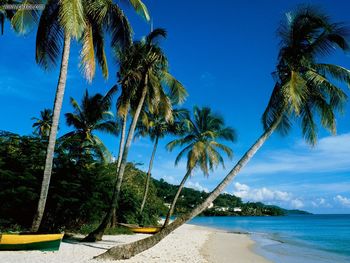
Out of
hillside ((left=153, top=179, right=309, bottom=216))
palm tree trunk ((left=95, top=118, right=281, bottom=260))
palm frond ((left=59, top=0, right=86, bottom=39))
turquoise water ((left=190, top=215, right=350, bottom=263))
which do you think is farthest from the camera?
hillside ((left=153, top=179, right=309, bottom=216))

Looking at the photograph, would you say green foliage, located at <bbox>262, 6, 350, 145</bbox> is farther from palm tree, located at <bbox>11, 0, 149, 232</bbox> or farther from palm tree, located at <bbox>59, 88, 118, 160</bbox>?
palm tree, located at <bbox>59, 88, 118, 160</bbox>

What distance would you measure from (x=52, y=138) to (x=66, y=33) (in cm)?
328

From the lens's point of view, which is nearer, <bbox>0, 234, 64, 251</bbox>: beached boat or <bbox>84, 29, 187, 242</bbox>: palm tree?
<bbox>0, 234, 64, 251</bbox>: beached boat

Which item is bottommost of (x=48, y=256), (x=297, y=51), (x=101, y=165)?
(x=48, y=256)

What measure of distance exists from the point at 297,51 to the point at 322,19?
1127 millimetres

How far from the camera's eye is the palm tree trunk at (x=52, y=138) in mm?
10703

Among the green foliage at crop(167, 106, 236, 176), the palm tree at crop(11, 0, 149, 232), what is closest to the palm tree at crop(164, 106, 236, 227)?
the green foliage at crop(167, 106, 236, 176)

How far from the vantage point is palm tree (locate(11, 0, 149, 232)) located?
1076 centimetres

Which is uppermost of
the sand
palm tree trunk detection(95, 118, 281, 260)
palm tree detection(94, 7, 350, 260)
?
palm tree detection(94, 7, 350, 260)

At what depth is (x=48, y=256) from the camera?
931 centimetres

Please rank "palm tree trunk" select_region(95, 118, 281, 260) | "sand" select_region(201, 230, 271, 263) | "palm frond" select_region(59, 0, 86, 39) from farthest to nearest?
"sand" select_region(201, 230, 271, 263) < "palm frond" select_region(59, 0, 86, 39) < "palm tree trunk" select_region(95, 118, 281, 260)

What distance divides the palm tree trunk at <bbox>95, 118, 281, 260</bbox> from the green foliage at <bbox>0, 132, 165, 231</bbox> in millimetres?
5534

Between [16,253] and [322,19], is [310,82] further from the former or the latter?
[16,253]

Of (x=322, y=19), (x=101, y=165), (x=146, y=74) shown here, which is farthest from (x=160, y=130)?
(x=322, y=19)
